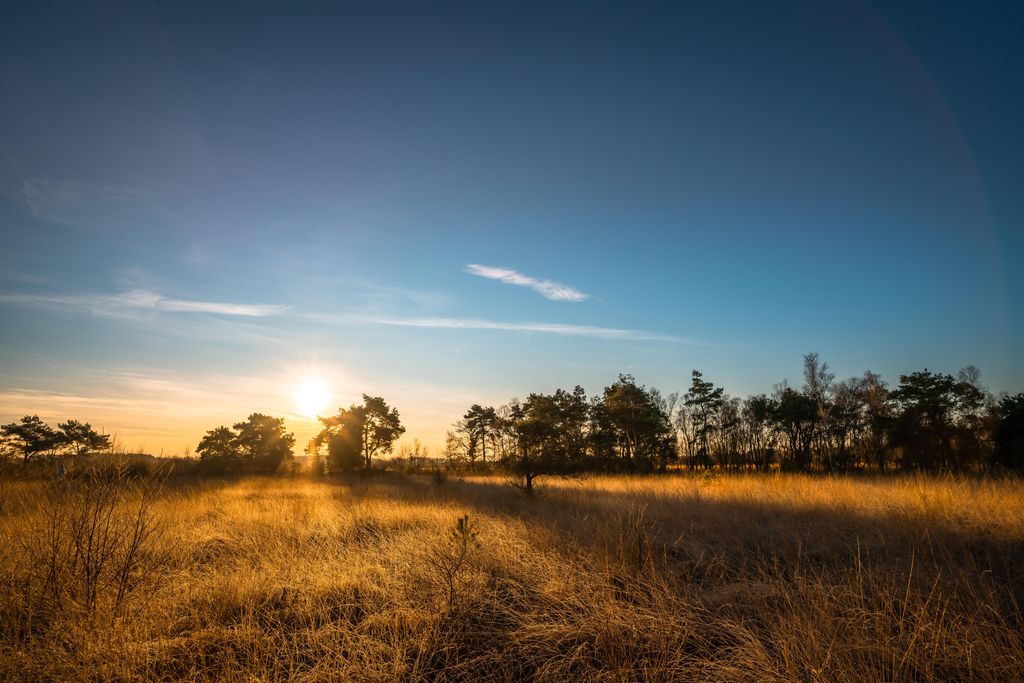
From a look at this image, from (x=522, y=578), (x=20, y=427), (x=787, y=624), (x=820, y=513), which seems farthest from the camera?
(x=20, y=427)

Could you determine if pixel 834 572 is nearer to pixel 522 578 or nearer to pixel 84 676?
pixel 522 578

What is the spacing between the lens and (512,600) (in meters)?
4.34

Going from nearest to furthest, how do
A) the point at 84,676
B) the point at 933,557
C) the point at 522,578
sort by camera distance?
the point at 84,676
the point at 522,578
the point at 933,557

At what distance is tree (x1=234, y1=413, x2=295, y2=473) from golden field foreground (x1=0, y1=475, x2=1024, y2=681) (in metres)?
30.0

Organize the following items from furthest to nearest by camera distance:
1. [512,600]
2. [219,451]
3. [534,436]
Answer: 1. [219,451]
2. [534,436]
3. [512,600]

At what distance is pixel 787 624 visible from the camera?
135 inches

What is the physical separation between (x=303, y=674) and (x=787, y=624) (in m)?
3.69

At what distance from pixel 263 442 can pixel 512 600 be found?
37551mm

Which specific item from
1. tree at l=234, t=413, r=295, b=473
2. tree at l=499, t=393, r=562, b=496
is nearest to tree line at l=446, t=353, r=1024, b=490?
tree at l=499, t=393, r=562, b=496

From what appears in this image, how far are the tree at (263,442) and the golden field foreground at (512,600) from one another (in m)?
30.0

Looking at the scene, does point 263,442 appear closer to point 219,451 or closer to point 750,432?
point 219,451

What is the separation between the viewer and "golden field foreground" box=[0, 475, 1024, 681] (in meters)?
3.04

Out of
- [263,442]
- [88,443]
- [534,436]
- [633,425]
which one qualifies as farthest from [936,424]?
[263,442]

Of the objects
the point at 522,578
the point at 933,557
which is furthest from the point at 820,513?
the point at 522,578
